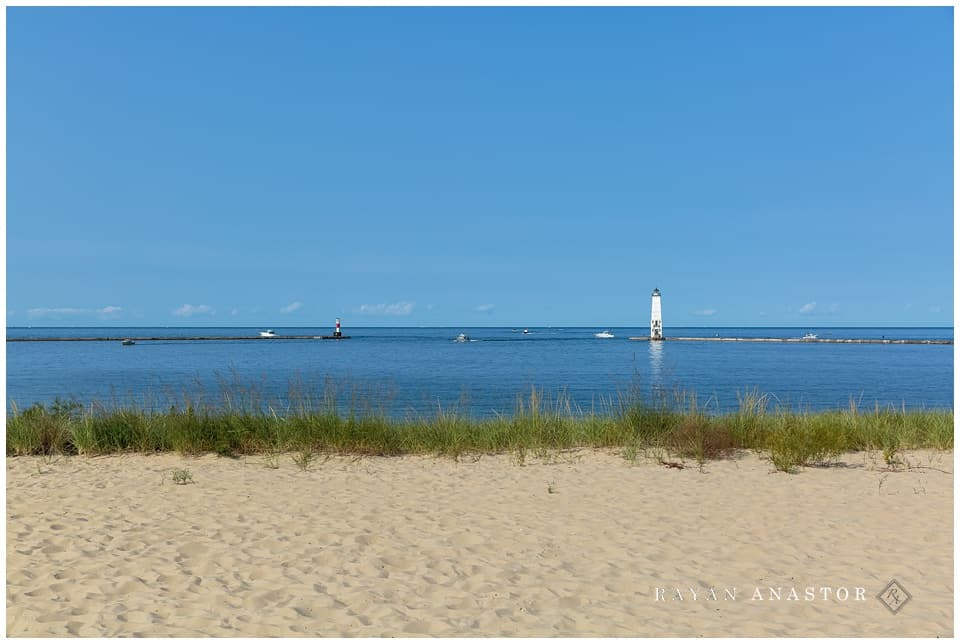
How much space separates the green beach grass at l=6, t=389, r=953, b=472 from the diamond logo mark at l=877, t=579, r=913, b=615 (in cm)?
503

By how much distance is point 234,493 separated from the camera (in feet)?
27.9

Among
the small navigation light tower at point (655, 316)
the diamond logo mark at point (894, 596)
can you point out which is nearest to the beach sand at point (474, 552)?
the diamond logo mark at point (894, 596)

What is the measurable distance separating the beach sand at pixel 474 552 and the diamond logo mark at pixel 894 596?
4cm

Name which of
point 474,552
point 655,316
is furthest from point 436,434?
point 655,316

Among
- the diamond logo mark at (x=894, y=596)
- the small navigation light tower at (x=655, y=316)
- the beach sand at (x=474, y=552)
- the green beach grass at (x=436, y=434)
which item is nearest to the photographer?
the beach sand at (x=474, y=552)

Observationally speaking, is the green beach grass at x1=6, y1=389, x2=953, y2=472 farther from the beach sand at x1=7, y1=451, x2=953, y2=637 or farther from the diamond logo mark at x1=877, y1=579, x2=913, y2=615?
the diamond logo mark at x1=877, y1=579, x2=913, y2=615

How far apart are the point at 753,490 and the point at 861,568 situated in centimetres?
294

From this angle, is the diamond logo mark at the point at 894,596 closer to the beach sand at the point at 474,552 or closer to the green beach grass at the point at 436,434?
the beach sand at the point at 474,552

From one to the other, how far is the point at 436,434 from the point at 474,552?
18.5 feet

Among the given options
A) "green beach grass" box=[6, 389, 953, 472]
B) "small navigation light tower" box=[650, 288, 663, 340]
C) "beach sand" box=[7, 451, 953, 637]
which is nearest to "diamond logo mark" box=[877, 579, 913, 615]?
"beach sand" box=[7, 451, 953, 637]

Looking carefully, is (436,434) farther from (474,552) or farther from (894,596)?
(894,596)

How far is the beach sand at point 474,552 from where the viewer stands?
4.80 m

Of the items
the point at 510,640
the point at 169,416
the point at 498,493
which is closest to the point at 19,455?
the point at 169,416

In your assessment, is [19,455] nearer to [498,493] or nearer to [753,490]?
[498,493]
